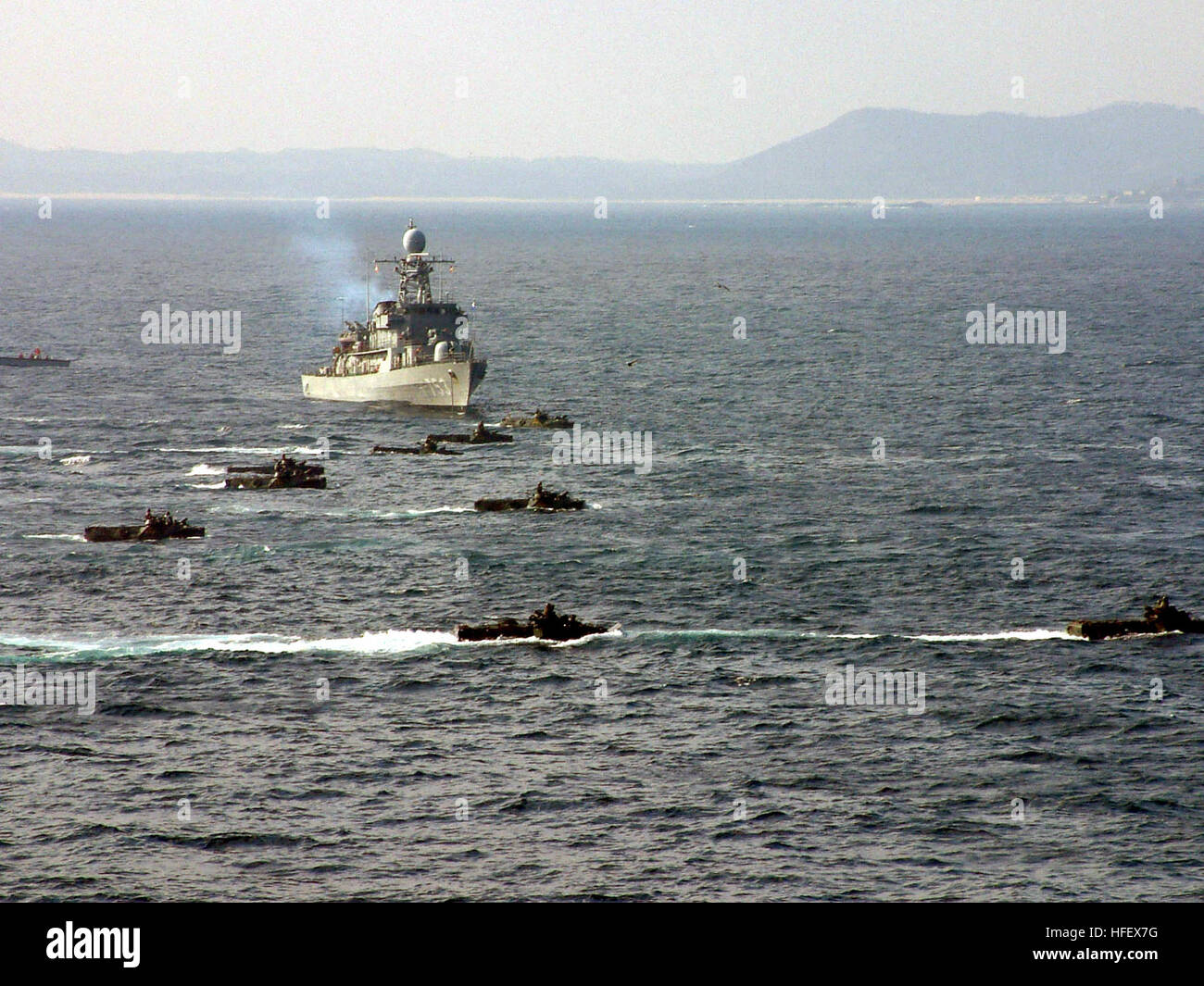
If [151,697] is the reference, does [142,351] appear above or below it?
above

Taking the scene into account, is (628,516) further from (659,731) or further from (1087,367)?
(1087,367)

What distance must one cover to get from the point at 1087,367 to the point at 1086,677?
381ft

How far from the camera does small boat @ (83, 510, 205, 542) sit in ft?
303

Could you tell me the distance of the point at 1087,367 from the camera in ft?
576

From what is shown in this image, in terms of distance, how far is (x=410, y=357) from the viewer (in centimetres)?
15112

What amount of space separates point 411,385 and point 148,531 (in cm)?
6082

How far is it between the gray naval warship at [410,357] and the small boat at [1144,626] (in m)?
84.5

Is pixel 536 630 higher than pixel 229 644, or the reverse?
pixel 536 630

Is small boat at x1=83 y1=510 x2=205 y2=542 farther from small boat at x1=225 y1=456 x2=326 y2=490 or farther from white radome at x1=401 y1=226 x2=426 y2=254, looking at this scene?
white radome at x1=401 y1=226 x2=426 y2=254

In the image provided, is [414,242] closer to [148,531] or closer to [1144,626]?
[148,531]

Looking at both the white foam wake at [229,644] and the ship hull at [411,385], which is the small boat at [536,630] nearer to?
the white foam wake at [229,644]

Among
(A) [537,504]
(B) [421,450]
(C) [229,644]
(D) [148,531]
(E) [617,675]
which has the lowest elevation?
(E) [617,675]

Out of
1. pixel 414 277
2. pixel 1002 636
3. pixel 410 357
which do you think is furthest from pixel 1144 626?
pixel 414 277
